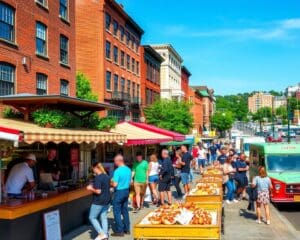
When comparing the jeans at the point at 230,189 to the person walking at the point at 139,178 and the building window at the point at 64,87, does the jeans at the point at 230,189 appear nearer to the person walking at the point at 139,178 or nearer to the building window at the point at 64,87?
the person walking at the point at 139,178

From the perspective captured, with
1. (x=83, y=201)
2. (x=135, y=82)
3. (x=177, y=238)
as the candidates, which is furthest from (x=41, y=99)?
(x=135, y=82)

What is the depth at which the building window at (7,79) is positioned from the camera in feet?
77.0

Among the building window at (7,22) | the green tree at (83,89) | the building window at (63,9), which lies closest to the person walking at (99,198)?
the building window at (7,22)

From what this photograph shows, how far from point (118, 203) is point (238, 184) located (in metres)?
8.29

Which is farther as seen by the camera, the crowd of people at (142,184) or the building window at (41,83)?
the building window at (41,83)

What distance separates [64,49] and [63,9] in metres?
2.42

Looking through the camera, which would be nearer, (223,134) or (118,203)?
(118,203)

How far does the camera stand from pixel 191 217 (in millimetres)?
9141

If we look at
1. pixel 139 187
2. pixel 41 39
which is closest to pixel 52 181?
pixel 139 187

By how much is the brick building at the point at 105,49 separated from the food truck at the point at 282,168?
2341 cm

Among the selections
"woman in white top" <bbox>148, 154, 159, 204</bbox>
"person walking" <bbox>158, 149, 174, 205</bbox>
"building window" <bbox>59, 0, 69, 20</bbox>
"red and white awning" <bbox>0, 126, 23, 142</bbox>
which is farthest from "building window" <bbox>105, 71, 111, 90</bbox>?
"red and white awning" <bbox>0, 126, 23, 142</bbox>

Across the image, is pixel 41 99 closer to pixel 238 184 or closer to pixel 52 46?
pixel 238 184

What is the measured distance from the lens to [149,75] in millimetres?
62094

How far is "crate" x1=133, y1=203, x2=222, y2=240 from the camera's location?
855 centimetres
